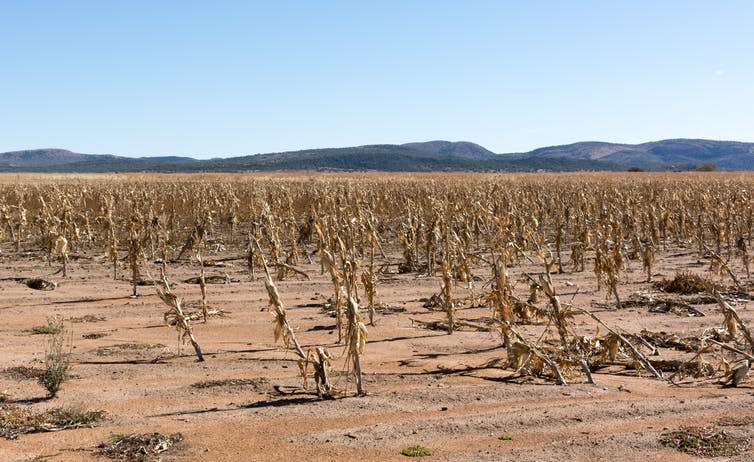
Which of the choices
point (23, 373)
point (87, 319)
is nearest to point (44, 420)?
point (23, 373)

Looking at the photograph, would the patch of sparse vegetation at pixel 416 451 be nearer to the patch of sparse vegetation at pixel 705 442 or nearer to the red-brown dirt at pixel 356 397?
the red-brown dirt at pixel 356 397

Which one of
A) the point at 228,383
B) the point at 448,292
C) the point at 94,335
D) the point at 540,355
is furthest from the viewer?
the point at 94,335

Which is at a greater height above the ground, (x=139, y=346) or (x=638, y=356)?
(x=638, y=356)

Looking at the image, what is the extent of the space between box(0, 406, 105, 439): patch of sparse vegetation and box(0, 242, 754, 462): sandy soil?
0.29ft

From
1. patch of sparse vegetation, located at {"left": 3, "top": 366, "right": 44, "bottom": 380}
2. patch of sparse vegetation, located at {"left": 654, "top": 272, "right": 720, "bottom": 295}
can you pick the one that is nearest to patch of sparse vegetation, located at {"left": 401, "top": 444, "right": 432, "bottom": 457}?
patch of sparse vegetation, located at {"left": 3, "top": 366, "right": 44, "bottom": 380}

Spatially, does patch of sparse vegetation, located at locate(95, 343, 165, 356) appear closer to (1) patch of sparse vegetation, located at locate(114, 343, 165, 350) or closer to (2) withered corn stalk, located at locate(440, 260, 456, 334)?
(1) patch of sparse vegetation, located at locate(114, 343, 165, 350)

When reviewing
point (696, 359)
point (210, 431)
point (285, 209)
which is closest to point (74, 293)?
point (210, 431)

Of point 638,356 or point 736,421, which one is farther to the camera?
point 638,356

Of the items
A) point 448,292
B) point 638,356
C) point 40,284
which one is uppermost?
point 448,292

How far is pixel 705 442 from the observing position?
553 cm

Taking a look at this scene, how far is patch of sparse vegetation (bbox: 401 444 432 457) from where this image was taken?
17.9 feet

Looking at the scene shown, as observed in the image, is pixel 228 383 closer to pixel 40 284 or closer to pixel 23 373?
pixel 23 373

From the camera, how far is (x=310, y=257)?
18.3 meters

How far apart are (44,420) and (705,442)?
224 inches
